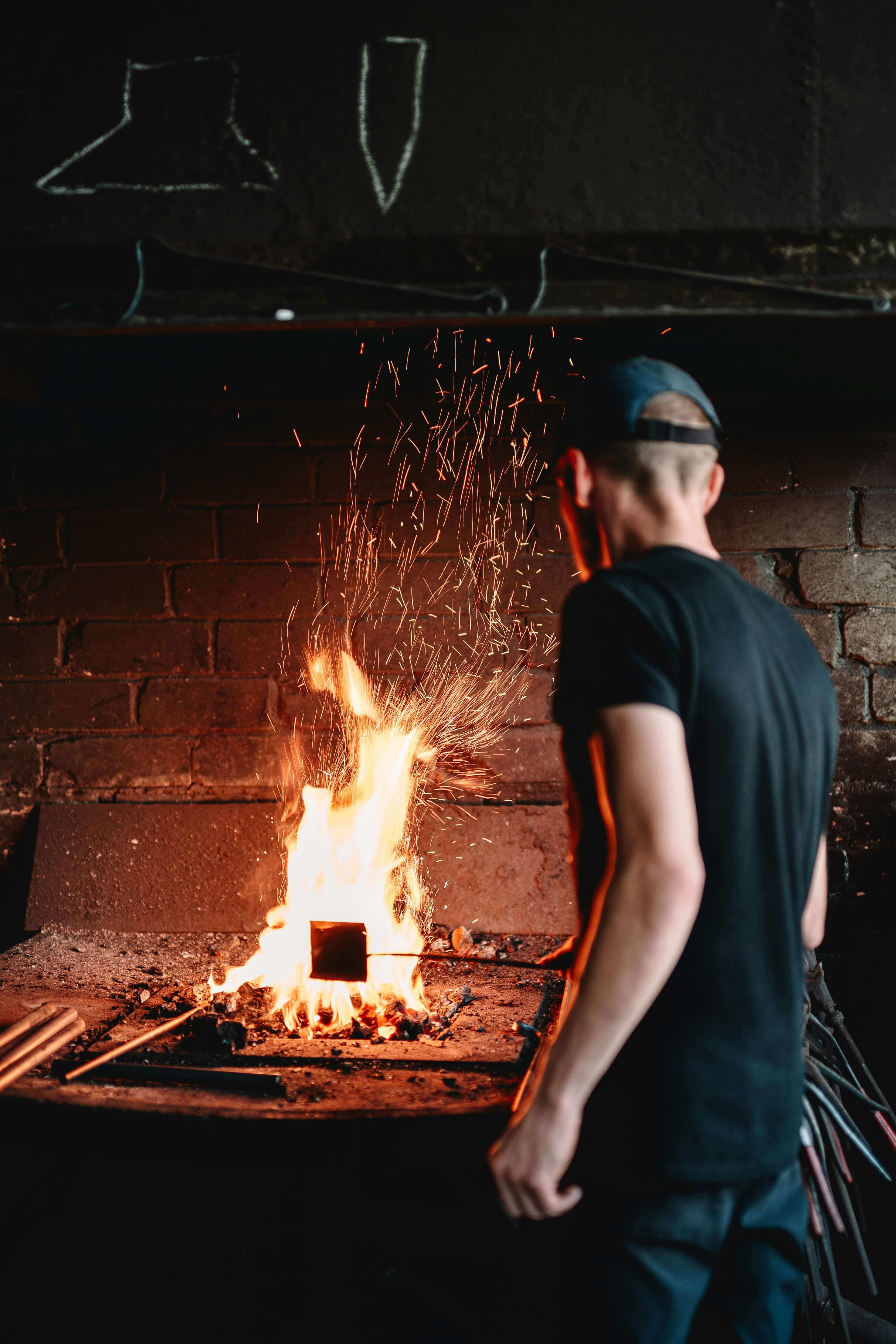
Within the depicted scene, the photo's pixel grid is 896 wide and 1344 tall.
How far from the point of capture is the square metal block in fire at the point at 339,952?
2074mm

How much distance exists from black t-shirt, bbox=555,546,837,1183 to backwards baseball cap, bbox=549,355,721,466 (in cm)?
20

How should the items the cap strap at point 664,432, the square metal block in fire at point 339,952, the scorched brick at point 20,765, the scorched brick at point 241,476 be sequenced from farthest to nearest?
the scorched brick at point 20,765
the scorched brick at point 241,476
the square metal block in fire at point 339,952
the cap strap at point 664,432

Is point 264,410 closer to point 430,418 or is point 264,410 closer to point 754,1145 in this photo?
point 430,418

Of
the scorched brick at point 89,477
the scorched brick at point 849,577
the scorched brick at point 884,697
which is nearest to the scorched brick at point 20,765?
the scorched brick at point 89,477

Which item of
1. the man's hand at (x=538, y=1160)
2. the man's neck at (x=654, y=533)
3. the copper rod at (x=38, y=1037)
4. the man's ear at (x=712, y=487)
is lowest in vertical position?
the copper rod at (x=38, y=1037)

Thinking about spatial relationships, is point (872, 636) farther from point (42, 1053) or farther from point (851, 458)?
point (42, 1053)

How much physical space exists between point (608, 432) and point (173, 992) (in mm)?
1737

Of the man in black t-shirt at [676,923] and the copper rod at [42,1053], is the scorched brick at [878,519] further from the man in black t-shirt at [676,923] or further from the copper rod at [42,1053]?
Answer: the copper rod at [42,1053]

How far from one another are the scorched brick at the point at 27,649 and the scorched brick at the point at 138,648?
0.20 feet

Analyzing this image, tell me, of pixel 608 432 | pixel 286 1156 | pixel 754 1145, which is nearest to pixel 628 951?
pixel 754 1145

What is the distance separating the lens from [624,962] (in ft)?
3.79

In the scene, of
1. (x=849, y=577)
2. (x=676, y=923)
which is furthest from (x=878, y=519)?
(x=676, y=923)

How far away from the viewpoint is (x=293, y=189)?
73.2 inches

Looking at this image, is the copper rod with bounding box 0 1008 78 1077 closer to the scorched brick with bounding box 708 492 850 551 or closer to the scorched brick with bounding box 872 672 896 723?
the scorched brick with bounding box 708 492 850 551
